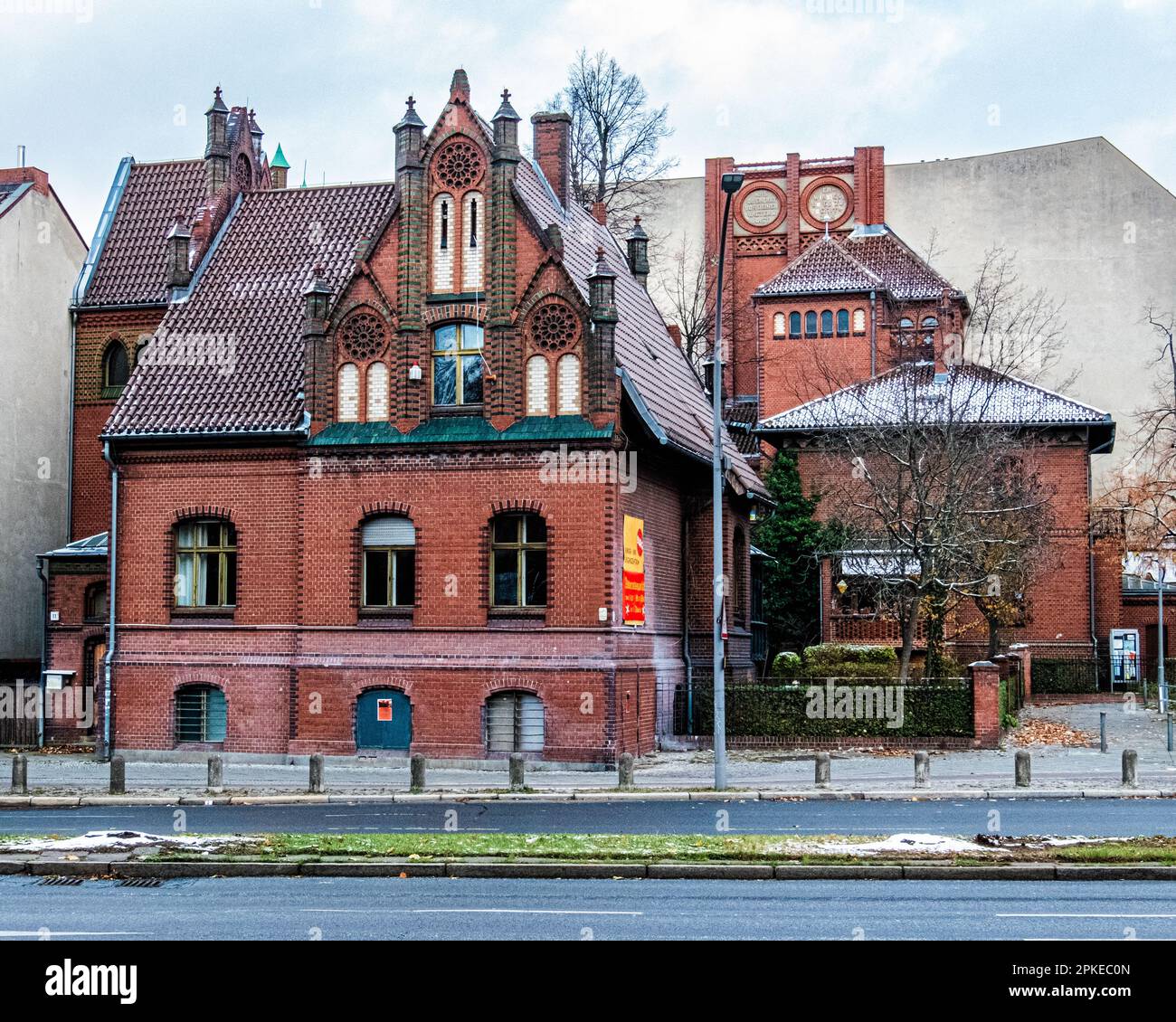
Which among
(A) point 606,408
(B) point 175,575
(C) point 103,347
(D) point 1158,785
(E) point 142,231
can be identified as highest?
(E) point 142,231

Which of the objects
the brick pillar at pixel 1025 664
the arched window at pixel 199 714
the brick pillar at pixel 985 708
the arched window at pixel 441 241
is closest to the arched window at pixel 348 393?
the arched window at pixel 441 241

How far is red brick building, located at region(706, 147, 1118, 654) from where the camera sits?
49.3m

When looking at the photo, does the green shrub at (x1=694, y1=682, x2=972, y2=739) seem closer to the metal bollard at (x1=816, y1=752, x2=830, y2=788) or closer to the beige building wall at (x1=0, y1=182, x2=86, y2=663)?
the metal bollard at (x1=816, y1=752, x2=830, y2=788)

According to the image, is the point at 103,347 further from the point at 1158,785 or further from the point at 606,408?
the point at 1158,785

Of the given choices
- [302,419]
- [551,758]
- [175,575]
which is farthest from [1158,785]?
[175,575]

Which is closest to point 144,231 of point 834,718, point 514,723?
point 514,723

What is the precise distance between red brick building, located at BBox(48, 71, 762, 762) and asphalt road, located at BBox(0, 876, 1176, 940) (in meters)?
14.6

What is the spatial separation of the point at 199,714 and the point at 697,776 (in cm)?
1136

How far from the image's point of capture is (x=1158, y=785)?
25.1m

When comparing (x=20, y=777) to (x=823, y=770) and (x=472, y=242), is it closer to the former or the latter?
(x=823, y=770)

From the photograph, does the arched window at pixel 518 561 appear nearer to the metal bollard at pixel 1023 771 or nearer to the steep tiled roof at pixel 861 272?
the metal bollard at pixel 1023 771

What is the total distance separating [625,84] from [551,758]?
36.2m

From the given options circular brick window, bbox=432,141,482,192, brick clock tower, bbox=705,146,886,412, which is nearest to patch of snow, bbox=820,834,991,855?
circular brick window, bbox=432,141,482,192

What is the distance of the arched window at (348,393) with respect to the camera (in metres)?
31.3
